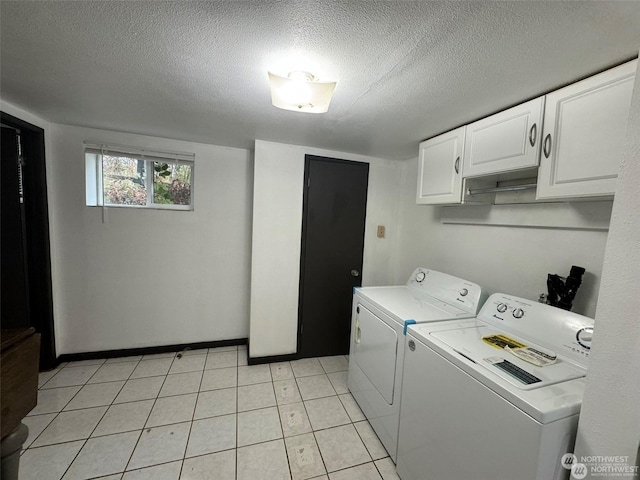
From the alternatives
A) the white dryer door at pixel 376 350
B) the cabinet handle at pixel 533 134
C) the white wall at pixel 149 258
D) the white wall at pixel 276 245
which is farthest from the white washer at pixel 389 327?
the white wall at pixel 149 258

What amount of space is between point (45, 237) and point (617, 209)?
3555mm

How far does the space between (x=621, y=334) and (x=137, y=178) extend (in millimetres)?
3323

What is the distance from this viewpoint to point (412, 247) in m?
2.70

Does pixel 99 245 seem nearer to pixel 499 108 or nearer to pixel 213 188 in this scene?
pixel 213 188

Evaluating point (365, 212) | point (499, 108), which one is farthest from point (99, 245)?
point (499, 108)

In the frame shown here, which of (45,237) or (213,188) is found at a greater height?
(213,188)

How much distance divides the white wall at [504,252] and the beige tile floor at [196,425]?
4.67 ft

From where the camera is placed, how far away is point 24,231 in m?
2.05

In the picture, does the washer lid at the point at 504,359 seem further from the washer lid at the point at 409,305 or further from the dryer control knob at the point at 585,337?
the washer lid at the point at 409,305

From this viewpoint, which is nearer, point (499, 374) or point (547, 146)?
point (499, 374)

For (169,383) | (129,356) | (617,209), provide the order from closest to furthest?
(617,209) < (169,383) < (129,356)

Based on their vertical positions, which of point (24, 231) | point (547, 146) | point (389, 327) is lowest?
point (389, 327)

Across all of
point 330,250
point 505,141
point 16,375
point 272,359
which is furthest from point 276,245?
point 505,141

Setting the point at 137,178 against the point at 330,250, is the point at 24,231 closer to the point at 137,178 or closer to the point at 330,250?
the point at 137,178
